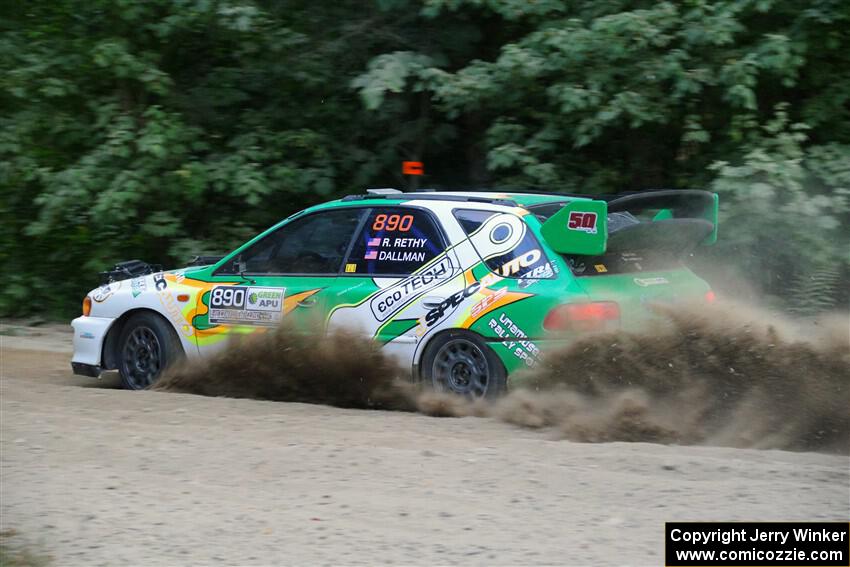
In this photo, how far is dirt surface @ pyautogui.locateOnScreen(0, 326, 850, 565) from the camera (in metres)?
4.85

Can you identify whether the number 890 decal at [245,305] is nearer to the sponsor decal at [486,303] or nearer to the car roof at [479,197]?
the car roof at [479,197]

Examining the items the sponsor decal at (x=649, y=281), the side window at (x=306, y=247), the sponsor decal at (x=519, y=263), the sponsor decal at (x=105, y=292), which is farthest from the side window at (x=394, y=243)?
the sponsor decal at (x=105, y=292)

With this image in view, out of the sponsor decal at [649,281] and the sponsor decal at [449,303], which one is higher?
the sponsor decal at [649,281]

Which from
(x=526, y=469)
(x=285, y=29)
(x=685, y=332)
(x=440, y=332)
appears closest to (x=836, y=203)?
(x=685, y=332)

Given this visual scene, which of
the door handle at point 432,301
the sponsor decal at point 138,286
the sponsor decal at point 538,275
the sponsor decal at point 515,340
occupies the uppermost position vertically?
the sponsor decal at point 538,275

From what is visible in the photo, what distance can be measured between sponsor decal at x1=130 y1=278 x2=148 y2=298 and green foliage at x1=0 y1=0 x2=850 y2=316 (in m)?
3.01

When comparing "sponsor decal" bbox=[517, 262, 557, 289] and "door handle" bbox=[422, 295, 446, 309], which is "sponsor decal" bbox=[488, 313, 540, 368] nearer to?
"sponsor decal" bbox=[517, 262, 557, 289]

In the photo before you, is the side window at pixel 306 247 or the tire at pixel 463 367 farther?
the side window at pixel 306 247

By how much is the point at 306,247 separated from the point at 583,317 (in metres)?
2.41

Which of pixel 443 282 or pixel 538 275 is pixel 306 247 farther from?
pixel 538 275

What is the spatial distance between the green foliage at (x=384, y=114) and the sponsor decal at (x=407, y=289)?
3655 millimetres

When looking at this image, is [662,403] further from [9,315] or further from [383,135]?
[9,315]

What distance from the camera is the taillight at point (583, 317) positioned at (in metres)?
7.07

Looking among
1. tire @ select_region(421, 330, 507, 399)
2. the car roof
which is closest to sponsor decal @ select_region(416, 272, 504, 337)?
tire @ select_region(421, 330, 507, 399)
